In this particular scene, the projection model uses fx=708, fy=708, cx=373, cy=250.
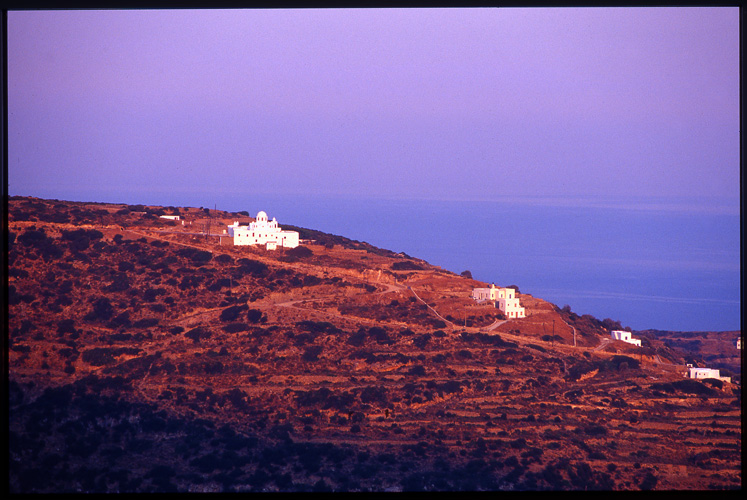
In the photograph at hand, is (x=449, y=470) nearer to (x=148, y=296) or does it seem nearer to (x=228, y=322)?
(x=228, y=322)

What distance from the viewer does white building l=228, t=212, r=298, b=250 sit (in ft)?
49.8

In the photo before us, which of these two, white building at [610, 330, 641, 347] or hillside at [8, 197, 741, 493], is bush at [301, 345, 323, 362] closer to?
hillside at [8, 197, 741, 493]

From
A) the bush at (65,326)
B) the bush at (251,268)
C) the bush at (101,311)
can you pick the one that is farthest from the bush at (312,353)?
the bush at (65,326)

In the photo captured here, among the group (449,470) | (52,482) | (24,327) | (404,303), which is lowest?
(52,482)

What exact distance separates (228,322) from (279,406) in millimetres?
2394

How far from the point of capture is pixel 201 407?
10.5m

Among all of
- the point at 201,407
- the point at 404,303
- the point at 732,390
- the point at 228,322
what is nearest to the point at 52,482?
the point at 201,407

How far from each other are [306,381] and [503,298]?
16.4 feet

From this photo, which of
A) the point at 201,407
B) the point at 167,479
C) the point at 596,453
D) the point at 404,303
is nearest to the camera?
the point at 167,479

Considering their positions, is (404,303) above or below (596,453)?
above

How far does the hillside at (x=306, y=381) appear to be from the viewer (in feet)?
→ 30.1

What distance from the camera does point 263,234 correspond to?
50.5 feet

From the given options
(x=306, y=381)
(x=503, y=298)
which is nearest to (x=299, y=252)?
(x=503, y=298)

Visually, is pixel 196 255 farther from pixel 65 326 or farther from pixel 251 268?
pixel 65 326
